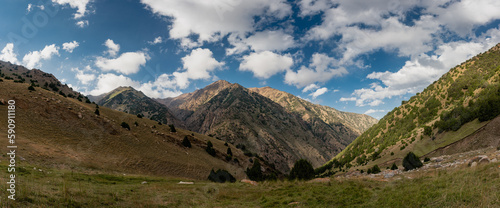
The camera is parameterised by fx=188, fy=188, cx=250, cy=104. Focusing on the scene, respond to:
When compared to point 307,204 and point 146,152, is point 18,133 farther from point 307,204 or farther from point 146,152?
point 307,204

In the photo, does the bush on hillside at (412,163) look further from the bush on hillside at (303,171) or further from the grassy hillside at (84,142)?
the grassy hillside at (84,142)

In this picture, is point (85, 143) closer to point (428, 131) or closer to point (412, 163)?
point (412, 163)

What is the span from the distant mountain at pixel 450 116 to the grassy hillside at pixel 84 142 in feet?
152

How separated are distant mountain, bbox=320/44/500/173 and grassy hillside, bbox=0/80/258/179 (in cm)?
4630

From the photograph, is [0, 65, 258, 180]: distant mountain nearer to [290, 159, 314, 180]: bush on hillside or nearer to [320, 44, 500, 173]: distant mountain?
[290, 159, 314, 180]: bush on hillside

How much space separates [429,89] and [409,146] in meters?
38.9

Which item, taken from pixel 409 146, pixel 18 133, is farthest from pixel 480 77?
pixel 18 133

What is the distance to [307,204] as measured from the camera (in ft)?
34.6

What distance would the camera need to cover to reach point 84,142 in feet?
100

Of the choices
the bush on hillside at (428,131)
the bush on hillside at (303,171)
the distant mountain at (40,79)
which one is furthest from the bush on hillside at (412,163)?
the distant mountain at (40,79)

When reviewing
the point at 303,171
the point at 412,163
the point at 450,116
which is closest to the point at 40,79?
the point at 303,171

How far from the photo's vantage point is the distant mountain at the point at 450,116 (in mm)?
30125

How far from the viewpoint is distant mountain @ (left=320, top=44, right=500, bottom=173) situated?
98.8ft

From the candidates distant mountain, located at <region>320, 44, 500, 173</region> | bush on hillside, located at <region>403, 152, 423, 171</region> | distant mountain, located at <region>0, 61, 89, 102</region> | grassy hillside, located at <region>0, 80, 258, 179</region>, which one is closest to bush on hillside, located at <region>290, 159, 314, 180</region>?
bush on hillside, located at <region>403, 152, 423, 171</region>
